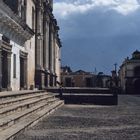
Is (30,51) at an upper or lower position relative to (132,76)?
lower

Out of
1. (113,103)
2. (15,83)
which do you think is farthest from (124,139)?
(113,103)

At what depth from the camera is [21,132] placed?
476 inches

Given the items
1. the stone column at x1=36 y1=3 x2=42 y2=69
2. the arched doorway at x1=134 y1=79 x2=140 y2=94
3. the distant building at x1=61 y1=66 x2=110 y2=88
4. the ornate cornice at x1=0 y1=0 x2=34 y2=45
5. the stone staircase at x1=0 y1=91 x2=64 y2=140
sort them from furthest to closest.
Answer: the distant building at x1=61 y1=66 x2=110 y2=88 < the arched doorway at x1=134 y1=79 x2=140 y2=94 < the stone column at x1=36 y1=3 x2=42 y2=69 < the ornate cornice at x1=0 y1=0 x2=34 y2=45 < the stone staircase at x1=0 y1=91 x2=64 y2=140

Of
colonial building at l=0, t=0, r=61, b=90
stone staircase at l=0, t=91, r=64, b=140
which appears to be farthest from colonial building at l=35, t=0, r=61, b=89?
stone staircase at l=0, t=91, r=64, b=140

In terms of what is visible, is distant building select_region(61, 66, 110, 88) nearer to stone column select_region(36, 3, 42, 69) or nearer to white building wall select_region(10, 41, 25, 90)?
stone column select_region(36, 3, 42, 69)

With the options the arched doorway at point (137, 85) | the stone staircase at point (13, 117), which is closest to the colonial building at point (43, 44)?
the stone staircase at point (13, 117)

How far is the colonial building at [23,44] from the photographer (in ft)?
75.0

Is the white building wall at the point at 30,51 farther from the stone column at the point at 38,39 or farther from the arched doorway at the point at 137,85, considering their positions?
the arched doorway at the point at 137,85

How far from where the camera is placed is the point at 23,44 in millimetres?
30031

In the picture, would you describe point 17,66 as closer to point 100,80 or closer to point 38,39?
point 38,39

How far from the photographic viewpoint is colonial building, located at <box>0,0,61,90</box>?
22.9 m

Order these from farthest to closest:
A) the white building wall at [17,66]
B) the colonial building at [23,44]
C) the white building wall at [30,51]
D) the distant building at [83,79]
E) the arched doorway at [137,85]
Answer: the distant building at [83,79], the arched doorway at [137,85], the white building wall at [30,51], the white building wall at [17,66], the colonial building at [23,44]

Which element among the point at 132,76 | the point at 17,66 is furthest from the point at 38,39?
the point at 132,76

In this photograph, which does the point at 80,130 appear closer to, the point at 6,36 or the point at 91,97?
the point at 6,36
